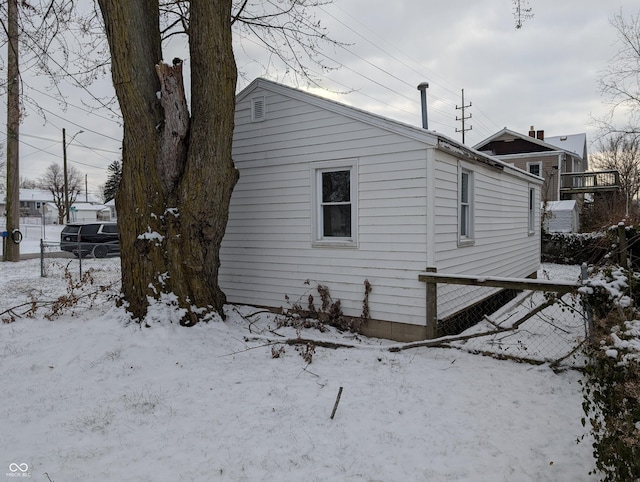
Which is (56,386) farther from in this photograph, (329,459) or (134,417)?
(329,459)

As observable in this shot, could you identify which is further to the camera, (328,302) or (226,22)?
(328,302)

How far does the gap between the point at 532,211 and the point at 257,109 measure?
29.1 feet

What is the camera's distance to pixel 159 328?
5453mm

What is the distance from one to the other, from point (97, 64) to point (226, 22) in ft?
12.5

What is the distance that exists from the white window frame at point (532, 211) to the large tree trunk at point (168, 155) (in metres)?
9.43

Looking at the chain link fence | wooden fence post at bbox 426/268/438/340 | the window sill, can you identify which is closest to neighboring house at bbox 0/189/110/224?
the chain link fence

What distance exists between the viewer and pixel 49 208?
6275cm

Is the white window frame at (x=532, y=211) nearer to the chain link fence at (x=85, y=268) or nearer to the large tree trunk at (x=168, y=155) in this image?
the large tree trunk at (x=168, y=155)

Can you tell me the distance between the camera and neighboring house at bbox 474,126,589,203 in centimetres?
2873

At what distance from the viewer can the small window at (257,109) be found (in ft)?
24.4

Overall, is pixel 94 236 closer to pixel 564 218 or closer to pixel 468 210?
pixel 468 210

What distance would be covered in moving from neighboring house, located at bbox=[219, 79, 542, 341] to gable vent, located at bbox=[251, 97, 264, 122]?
2 cm

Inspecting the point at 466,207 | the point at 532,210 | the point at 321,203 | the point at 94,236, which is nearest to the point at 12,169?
the point at 94,236

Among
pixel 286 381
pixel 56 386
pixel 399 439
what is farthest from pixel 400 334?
pixel 56 386
